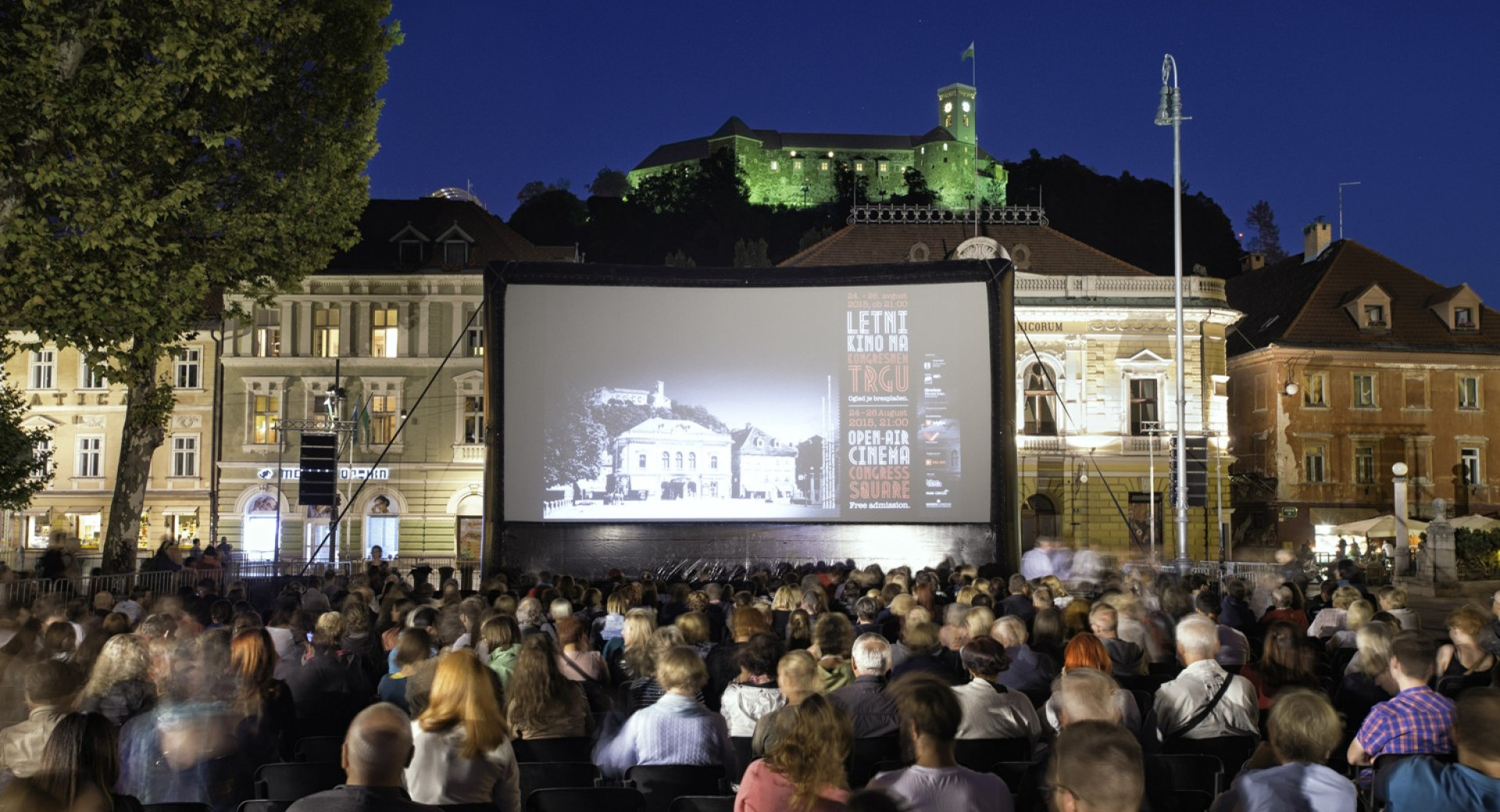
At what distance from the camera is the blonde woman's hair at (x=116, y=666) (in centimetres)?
582

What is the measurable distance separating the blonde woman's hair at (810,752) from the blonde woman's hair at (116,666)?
10.3ft

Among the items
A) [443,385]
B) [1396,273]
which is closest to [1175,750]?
[443,385]

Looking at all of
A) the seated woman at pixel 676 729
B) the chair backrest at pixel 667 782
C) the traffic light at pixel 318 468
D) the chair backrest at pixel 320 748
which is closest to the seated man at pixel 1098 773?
the chair backrest at pixel 667 782

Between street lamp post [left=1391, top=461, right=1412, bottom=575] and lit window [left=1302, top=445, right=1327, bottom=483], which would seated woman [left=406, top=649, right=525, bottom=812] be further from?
lit window [left=1302, top=445, right=1327, bottom=483]

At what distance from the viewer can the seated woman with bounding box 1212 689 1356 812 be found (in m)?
4.41

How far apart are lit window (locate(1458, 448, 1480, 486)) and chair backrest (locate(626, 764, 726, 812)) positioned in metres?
38.7

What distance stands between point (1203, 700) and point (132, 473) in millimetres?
17162

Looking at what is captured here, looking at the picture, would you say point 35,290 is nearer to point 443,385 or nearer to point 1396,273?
point 443,385

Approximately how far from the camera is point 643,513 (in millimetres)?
22125

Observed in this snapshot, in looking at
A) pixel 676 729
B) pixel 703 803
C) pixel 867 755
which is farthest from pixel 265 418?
pixel 703 803

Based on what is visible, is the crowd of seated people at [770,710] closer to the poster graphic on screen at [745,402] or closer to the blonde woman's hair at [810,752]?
the blonde woman's hair at [810,752]

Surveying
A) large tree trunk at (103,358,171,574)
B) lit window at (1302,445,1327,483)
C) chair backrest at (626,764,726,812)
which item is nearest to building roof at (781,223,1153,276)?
lit window at (1302,445,1327,483)

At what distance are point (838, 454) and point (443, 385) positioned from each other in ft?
55.2

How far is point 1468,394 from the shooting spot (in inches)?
1533
